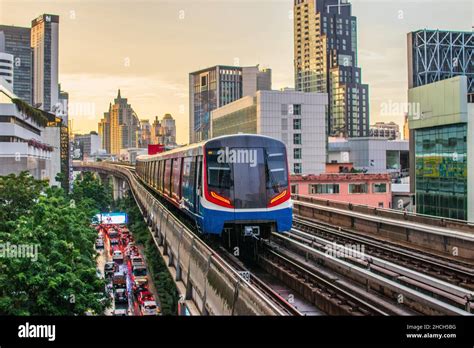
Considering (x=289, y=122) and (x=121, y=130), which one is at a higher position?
(x=289, y=122)

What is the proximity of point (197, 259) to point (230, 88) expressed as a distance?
609cm

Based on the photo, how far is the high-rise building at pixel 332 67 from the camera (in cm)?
Answer: 10900

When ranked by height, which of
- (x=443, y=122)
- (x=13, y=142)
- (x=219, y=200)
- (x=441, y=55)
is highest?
(x=441, y=55)

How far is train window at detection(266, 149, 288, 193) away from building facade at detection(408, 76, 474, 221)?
46.1 ft

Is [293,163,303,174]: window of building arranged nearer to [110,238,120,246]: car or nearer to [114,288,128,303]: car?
[110,238,120,246]: car

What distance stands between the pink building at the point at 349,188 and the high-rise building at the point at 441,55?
8422mm

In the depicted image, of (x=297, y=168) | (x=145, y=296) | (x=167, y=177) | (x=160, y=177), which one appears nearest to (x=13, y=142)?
(x=160, y=177)

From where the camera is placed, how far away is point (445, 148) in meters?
25.1

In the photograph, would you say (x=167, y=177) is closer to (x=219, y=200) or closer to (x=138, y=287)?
(x=219, y=200)

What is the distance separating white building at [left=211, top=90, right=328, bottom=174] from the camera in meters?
28.7

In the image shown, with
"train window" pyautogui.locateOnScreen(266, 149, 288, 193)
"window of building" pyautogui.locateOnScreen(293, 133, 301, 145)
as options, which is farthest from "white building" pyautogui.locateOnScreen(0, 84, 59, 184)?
"train window" pyautogui.locateOnScreen(266, 149, 288, 193)

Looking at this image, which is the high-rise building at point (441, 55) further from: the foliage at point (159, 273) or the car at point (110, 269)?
the car at point (110, 269)

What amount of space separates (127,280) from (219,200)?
65.0 feet
